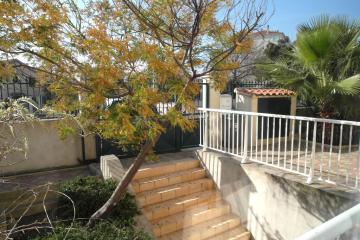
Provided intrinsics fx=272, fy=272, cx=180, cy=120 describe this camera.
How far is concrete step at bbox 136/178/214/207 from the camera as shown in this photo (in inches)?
201

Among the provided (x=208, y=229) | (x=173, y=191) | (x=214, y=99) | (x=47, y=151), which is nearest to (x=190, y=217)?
(x=208, y=229)

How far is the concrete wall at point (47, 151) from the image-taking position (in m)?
5.37

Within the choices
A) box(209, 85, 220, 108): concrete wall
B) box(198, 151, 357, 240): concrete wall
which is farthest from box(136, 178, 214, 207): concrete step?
box(209, 85, 220, 108): concrete wall

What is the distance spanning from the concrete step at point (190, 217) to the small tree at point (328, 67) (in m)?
3.54

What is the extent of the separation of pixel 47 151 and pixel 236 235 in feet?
13.6

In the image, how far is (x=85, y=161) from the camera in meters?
6.05

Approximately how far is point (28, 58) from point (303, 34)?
234 inches

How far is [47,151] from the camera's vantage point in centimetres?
563

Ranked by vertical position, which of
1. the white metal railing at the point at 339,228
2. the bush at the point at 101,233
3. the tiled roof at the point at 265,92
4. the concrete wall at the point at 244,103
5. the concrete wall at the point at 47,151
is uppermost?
the tiled roof at the point at 265,92

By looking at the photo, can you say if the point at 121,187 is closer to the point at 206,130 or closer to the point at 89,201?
the point at 89,201

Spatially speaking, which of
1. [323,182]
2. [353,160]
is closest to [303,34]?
[353,160]

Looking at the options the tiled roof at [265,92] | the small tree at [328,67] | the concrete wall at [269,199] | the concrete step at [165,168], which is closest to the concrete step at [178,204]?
the concrete wall at [269,199]

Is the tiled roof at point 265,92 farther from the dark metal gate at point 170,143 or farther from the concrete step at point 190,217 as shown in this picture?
the concrete step at point 190,217

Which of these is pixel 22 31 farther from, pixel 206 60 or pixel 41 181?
pixel 41 181
